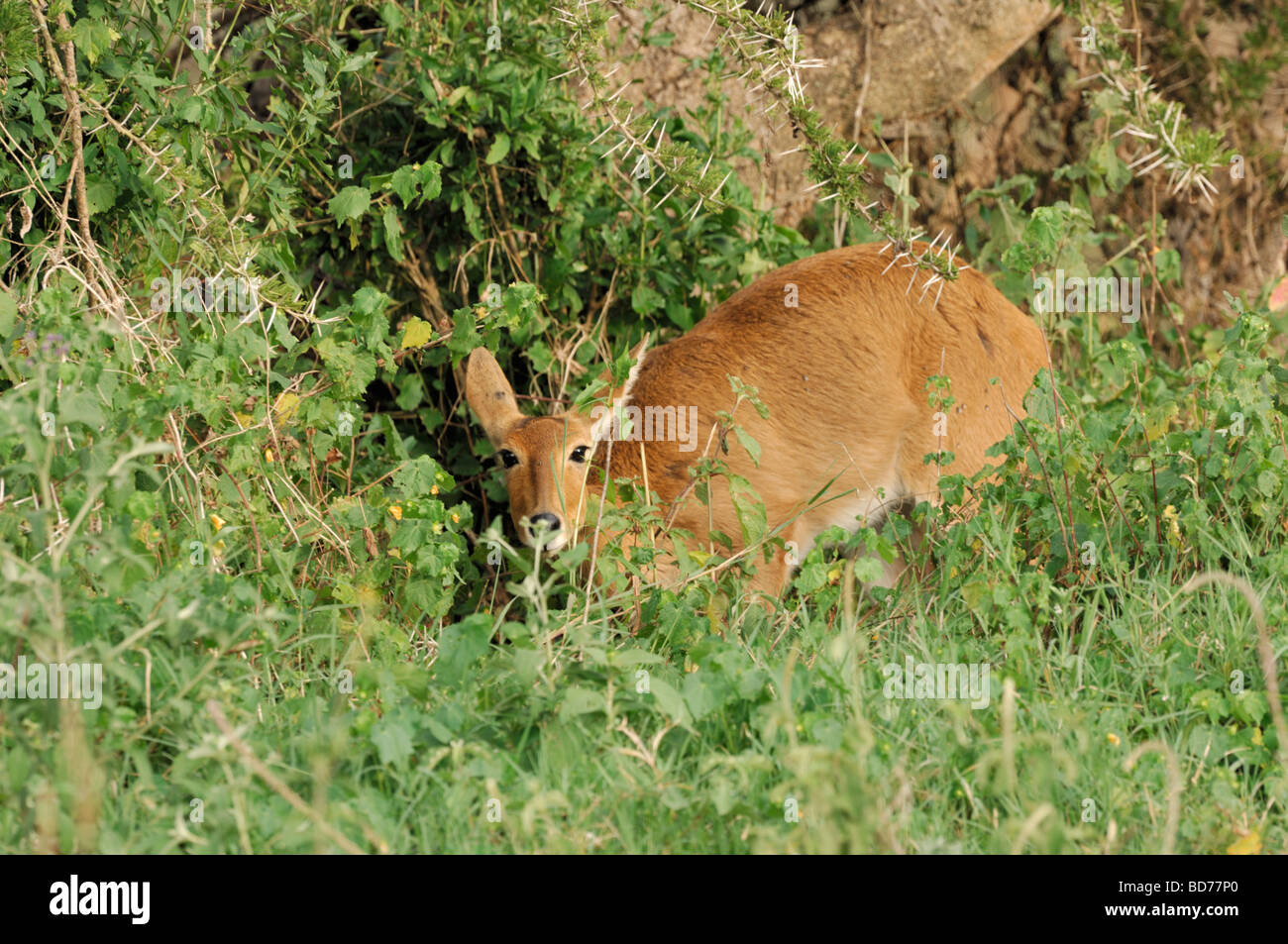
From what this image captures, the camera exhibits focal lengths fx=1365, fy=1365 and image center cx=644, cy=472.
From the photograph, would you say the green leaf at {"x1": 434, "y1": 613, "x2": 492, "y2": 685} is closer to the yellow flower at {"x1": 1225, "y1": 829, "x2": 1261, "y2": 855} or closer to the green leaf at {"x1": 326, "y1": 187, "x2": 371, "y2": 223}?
the yellow flower at {"x1": 1225, "y1": 829, "x2": 1261, "y2": 855}

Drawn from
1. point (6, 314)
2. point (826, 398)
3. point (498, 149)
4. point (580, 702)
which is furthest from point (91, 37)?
point (826, 398)

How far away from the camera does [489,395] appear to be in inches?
245

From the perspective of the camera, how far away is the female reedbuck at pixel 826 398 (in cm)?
607

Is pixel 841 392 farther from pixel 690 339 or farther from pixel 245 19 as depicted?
pixel 245 19

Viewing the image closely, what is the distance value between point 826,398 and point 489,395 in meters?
1.52

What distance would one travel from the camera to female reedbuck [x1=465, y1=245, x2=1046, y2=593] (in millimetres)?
6066

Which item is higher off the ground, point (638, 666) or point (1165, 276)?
point (1165, 276)

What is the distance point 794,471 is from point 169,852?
3.61m

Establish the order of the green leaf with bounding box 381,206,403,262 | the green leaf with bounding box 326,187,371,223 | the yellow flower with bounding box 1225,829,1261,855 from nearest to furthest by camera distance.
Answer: the yellow flower with bounding box 1225,829,1261,855, the green leaf with bounding box 326,187,371,223, the green leaf with bounding box 381,206,403,262

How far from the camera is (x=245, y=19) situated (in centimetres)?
774

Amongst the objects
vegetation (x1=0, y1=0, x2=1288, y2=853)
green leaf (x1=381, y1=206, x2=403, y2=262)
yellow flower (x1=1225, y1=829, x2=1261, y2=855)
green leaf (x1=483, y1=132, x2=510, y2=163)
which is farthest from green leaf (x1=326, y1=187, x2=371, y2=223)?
yellow flower (x1=1225, y1=829, x2=1261, y2=855)

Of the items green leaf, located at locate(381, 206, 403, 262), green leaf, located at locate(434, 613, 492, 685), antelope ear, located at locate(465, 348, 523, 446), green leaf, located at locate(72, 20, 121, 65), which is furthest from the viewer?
antelope ear, located at locate(465, 348, 523, 446)

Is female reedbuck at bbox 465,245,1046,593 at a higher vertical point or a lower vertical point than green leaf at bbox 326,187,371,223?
lower
